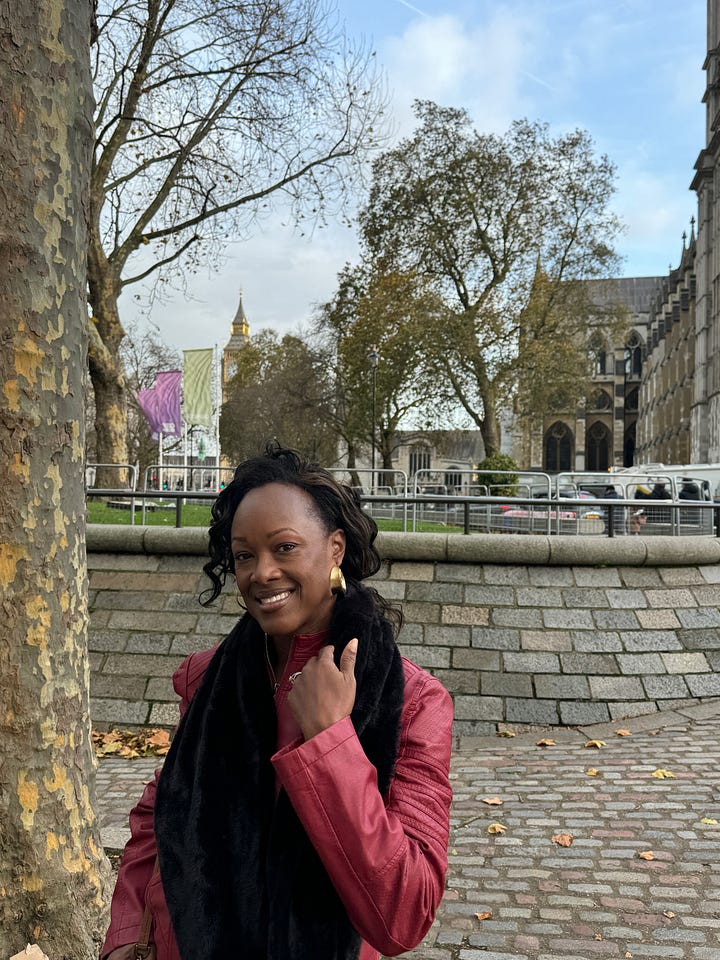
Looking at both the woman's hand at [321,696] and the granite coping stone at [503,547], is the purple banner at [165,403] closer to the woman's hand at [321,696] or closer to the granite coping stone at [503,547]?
the granite coping stone at [503,547]

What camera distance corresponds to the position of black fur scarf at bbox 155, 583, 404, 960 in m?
1.64

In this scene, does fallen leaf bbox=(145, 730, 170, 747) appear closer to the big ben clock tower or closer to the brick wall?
the brick wall

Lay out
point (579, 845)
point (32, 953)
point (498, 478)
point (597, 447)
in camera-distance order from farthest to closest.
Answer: point (597, 447) → point (498, 478) → point (579, 845) → point (32, 953)

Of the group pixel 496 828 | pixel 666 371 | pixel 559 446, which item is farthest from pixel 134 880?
pixel 559 446

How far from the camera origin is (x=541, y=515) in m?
11.5

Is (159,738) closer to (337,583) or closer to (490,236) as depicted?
(337,583)

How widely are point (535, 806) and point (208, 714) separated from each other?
5.03 meters

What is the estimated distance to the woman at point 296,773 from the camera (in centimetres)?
153

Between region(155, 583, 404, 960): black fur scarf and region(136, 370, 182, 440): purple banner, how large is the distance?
81.8 ft


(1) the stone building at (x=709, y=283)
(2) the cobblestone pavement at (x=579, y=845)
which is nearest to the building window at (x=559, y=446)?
(1) the stone building at (x=709, y=283)

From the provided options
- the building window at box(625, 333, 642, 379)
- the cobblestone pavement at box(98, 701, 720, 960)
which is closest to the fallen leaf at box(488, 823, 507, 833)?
the cobblestone pavement at box(98, 701, 720, 960)

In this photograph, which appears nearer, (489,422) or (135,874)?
(135,874)

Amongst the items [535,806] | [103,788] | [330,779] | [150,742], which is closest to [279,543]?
[330,779]

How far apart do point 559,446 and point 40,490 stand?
80.9m
